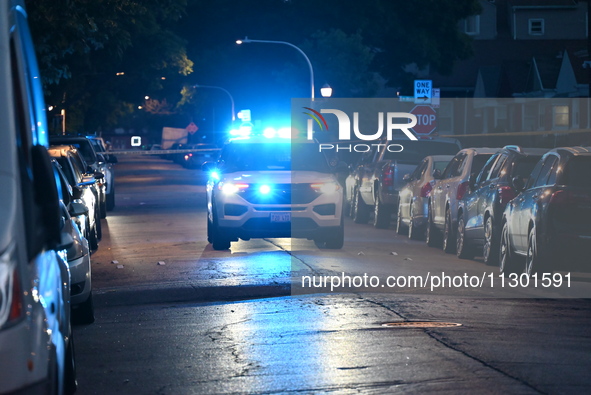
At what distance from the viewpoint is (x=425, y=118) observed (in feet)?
106

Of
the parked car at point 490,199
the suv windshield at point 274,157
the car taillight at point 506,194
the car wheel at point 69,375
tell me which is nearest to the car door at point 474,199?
the parked car at point 490,199

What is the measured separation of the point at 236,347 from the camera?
8984mm

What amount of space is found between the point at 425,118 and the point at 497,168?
1617 cm

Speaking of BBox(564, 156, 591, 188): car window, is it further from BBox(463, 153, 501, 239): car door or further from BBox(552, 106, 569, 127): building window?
BBox(552, 106, 569, 127): building window

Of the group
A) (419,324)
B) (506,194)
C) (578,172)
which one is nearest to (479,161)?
(506,194)

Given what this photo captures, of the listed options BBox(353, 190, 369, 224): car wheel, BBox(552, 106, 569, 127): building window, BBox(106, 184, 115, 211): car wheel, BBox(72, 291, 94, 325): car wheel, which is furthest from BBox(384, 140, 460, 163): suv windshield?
BBox(552, 106, 569, 127): building window

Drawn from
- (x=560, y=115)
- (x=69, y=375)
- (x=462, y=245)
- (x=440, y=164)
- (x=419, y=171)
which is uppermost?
(x=560, y=115)

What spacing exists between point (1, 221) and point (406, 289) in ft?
26.2

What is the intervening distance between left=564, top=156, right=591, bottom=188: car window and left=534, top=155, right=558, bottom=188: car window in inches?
11.2

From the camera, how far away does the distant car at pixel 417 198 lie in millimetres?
20422

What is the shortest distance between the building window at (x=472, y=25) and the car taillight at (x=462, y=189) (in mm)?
63679

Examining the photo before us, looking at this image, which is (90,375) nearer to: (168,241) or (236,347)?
(236,347)

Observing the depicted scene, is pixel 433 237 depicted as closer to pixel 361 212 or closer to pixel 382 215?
pixel 382 215

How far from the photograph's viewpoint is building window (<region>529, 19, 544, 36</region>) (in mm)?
78625
